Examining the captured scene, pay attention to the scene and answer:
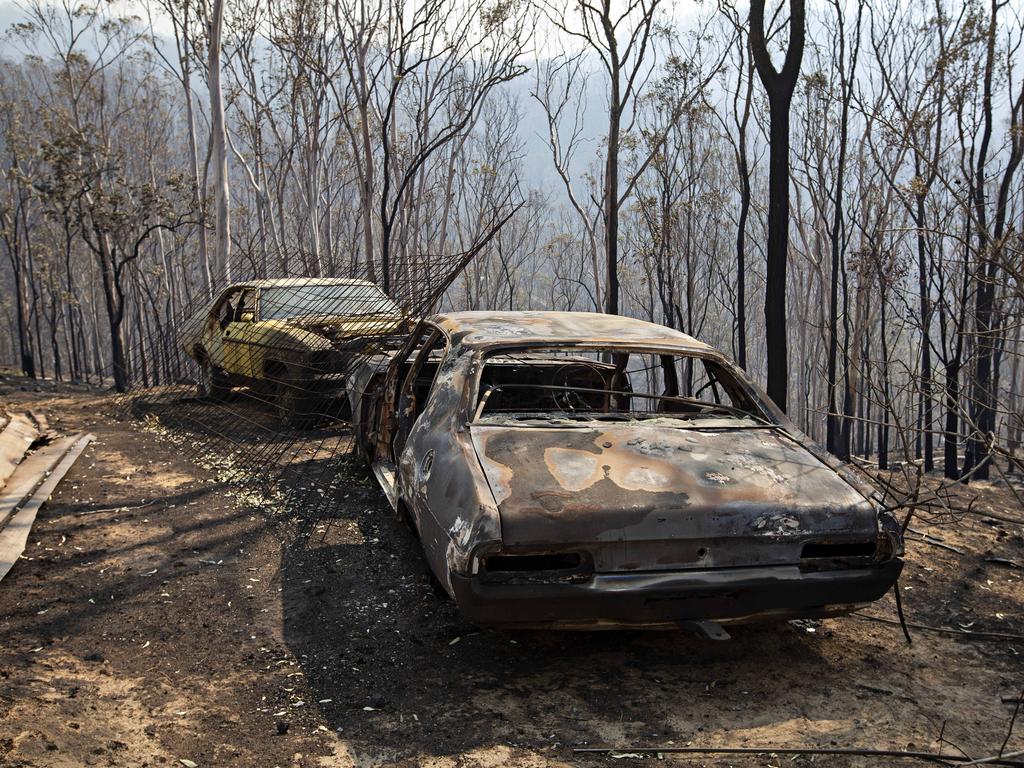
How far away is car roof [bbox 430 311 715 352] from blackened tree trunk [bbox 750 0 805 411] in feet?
9.89

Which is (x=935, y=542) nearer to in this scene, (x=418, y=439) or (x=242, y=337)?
(x=418, y=439)

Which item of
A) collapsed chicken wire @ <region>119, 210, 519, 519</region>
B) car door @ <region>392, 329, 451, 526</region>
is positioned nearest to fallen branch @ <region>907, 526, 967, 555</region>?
car door @ <region>392, 329, 451, 526</region>

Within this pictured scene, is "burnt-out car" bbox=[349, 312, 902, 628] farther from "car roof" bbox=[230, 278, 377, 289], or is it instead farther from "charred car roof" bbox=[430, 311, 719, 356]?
"car roof" bbox=[230, 278, 377, 289]

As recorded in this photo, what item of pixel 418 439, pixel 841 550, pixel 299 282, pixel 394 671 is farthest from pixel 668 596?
pixel 299 282

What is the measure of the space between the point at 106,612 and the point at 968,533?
552 centimetres

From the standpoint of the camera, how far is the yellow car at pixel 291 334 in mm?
7972

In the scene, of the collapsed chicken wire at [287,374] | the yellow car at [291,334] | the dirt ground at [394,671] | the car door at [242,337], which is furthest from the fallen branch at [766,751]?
the car door at [242,337]

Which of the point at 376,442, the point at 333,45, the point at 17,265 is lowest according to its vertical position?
the point at 376,442

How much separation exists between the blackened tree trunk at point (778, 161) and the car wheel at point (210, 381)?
6.85 m

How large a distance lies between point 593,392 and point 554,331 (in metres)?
0.39

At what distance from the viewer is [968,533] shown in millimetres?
5676

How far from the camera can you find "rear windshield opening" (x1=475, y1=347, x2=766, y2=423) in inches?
156

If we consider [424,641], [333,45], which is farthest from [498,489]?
[333,45]

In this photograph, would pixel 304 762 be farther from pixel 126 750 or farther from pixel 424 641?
pixel 424 641
